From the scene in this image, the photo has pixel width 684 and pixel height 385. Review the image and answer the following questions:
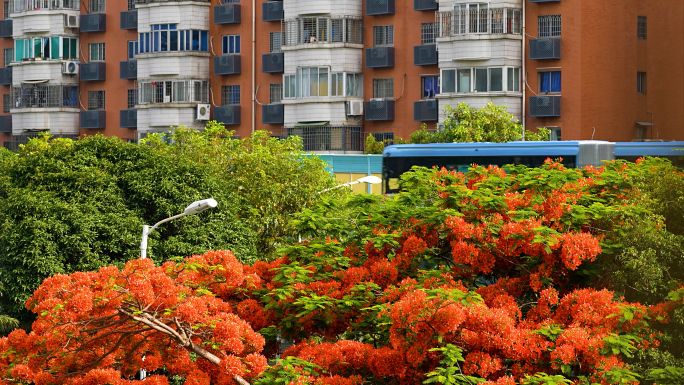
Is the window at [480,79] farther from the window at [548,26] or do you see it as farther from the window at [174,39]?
the window at [174,39]

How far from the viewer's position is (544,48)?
51406mm

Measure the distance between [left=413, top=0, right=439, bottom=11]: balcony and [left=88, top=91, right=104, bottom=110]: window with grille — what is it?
994 inches

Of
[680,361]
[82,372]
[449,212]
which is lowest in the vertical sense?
[82,372]

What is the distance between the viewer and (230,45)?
206ft

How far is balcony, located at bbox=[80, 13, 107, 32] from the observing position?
66.8 meters

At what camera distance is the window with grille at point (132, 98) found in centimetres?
6669

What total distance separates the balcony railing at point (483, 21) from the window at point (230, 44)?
601 inches

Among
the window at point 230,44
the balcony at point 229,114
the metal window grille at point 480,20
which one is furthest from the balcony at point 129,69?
the metal window grille at point 480,20

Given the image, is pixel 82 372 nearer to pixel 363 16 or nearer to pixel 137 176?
pixel 137 176

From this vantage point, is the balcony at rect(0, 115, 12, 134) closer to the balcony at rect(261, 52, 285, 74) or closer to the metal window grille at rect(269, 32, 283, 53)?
the balcony at rect(261, 52, 285, 74)

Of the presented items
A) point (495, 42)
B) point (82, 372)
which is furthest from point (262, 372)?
point (495, 42)

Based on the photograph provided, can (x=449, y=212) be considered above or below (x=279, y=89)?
below

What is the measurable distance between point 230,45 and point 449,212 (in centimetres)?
4916

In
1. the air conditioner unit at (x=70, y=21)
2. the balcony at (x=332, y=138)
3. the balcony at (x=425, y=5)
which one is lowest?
the balcony at (x=332, y=138)
